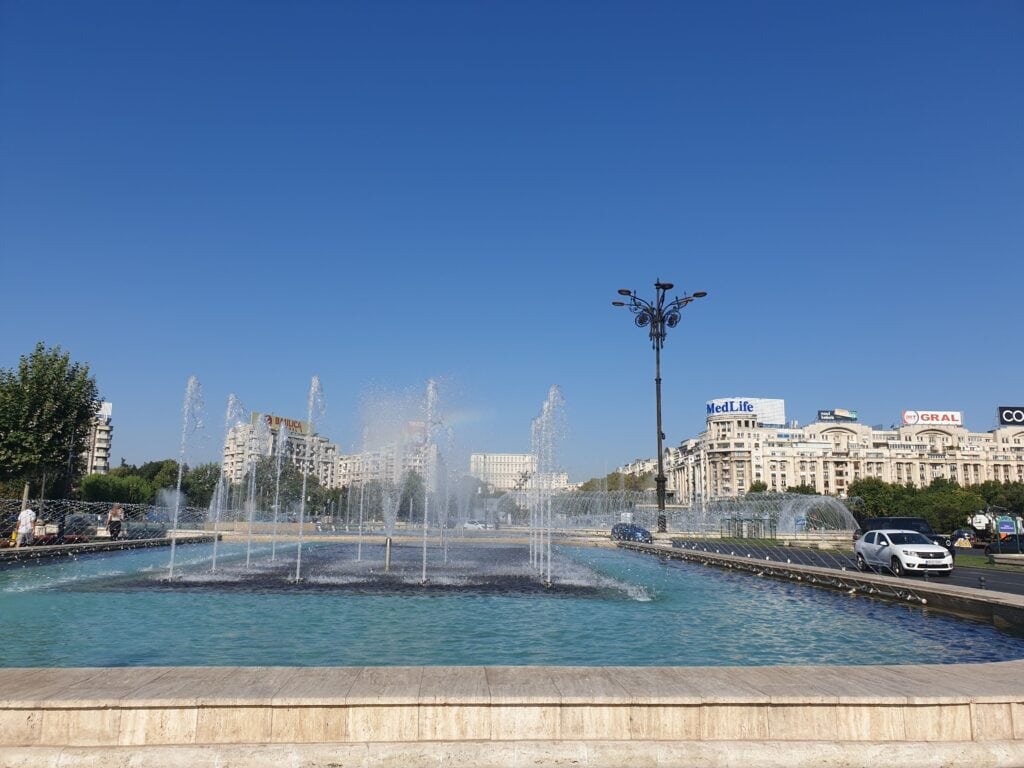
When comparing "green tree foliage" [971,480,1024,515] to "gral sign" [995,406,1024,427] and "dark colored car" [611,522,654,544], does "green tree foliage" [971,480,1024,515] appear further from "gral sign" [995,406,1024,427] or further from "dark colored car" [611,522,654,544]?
"dark colored car" [611,522,654,544]

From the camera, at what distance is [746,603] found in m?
14.9

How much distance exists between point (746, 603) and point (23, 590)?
15.6 meters

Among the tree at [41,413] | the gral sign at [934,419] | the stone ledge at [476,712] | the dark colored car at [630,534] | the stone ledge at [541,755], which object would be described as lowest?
the dark colored car at [630,534]

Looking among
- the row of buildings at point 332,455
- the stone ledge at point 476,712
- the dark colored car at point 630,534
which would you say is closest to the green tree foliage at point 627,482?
the row of buildings at point 332,455

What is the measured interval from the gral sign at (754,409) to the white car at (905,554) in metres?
143

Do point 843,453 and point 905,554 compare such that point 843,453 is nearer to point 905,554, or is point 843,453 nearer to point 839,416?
point 839,416

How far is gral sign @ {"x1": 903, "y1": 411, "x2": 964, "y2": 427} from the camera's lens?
158250mm

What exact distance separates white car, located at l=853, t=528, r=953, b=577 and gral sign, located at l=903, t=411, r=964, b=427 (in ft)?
518

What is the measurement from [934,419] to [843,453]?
83.8 ft

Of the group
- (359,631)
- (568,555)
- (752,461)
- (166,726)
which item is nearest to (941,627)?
(359,631)

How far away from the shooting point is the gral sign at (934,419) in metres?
158

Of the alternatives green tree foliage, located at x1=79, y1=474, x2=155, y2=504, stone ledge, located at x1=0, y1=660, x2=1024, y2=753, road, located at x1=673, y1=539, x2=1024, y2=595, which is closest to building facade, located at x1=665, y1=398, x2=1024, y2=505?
green tree foliage, located at x1=79, y1=474, x2=155, y2=504

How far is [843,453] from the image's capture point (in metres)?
152

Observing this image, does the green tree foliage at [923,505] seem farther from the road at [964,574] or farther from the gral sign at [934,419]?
the gral sign at [934,419]
